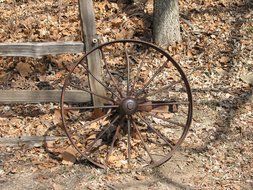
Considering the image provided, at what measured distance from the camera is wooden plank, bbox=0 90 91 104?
195 inches

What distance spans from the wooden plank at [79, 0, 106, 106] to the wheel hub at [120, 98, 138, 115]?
0.60m

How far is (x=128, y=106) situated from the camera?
438 cm

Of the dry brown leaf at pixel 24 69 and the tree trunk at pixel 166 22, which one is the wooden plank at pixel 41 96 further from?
the tree trunk at pixel 166 22

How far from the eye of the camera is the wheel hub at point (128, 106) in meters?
4.38

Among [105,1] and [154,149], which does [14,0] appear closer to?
[105,1]

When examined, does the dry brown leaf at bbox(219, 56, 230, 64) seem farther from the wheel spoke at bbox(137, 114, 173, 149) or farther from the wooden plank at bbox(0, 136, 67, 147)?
the wooden plank at bbox(0, 136, 67, 147)

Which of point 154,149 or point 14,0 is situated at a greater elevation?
point 14,0

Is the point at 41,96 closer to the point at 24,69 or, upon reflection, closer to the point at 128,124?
the point at 24,69

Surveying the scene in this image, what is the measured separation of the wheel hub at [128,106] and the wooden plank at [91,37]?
60cm

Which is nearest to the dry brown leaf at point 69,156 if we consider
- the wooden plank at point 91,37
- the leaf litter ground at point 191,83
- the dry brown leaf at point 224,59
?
the leaf litter ground at point 191,83

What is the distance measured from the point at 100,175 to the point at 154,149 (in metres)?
0.70

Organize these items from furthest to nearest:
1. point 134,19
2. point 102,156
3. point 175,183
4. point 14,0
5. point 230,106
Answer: point 14,0
point 134,19
point 230,106
point 102,156
point 175,183

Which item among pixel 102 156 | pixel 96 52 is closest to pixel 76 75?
pixel 96 52

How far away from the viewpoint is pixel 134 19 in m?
6.40
